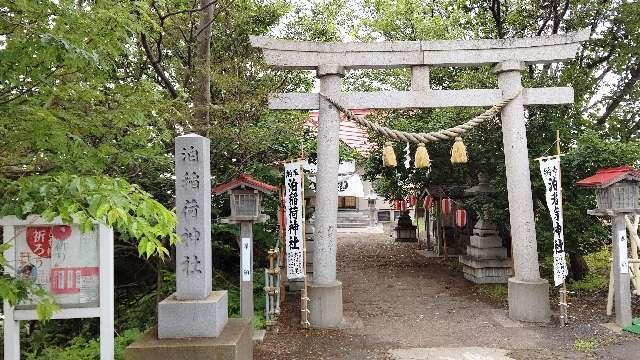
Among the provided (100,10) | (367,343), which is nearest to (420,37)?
(367,343)

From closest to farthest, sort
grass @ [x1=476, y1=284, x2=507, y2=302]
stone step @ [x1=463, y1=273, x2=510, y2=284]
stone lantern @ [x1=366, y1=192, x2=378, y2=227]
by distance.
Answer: grass @ [x1=476, y1=284, x2=507, y2=302]
stone step @ [x1=463, y1=273, x2=510, y2=284]
stone lantern @ [x1=366, y1=192, x2=378, y2=227]

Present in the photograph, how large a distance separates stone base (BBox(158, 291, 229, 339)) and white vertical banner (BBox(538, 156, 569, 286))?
6582mm

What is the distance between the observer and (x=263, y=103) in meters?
9.34

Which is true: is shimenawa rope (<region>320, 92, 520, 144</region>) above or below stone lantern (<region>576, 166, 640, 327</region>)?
above

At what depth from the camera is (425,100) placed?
9.02 m

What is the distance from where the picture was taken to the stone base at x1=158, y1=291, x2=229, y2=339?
5.01 metres

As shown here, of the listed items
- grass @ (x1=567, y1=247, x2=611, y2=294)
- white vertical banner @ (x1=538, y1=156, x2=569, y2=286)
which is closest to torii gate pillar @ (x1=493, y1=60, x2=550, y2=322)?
white vertical banner @ (x1=538, y1=156, x2=569, y2=286)

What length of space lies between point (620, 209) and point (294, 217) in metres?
5.73

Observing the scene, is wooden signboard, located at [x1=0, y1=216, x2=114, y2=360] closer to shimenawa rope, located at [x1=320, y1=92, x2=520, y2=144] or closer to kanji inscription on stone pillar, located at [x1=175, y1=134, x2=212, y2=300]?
kanji inscription on stone pillar, located at [x1=175, y1=134, x2=212, y2=300]

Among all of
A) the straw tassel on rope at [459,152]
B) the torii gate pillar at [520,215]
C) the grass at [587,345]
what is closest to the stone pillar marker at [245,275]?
the straw tassel on rope at [459,152]

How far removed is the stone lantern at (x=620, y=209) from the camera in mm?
7945

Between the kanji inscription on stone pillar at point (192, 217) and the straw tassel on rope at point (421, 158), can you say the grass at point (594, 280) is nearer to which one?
the straw tassel on rope at point (421, 158)

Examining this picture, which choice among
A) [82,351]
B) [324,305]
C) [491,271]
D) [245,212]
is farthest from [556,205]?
[82,351]

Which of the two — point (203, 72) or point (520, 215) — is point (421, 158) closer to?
point (520, 215)
